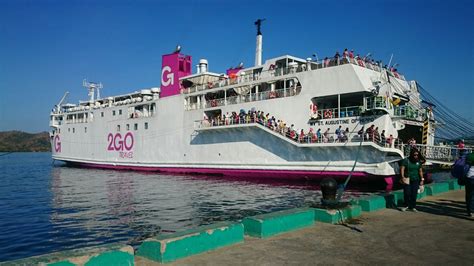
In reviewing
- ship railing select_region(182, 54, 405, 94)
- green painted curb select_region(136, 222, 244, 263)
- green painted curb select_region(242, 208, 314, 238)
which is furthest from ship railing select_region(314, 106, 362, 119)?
green painted curb select_region(136, 222, 244, 263)

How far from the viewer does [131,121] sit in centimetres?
3566

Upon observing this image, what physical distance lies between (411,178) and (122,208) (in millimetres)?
11517

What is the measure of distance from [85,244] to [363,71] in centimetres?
1819

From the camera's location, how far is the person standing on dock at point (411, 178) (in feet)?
29.7

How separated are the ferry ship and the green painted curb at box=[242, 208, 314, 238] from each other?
363 inches

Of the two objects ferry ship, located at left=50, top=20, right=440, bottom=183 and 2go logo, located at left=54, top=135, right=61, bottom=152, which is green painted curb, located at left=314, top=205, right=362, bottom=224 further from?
2go logo, located at left=54, top=135, right=61, bottom=152

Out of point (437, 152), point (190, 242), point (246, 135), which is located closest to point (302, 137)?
point (246, 135)

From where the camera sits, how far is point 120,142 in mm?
37094

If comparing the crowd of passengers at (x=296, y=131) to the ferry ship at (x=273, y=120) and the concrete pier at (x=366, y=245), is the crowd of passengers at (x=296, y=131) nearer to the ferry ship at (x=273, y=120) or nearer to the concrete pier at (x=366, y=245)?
the ferry ship at (x=273, y=120)

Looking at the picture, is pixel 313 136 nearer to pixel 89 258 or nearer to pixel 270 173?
pixel 270 173

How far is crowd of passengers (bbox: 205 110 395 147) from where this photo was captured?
64.2 ft

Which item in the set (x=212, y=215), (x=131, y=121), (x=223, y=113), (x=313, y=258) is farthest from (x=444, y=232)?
(x=131, y=121)

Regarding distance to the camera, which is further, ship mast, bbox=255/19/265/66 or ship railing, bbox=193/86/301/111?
ship mast, bbox=255/19/265/66

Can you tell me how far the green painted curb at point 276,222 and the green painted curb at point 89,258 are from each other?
248 centimetres
